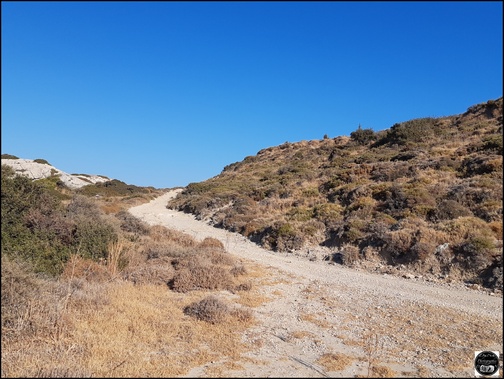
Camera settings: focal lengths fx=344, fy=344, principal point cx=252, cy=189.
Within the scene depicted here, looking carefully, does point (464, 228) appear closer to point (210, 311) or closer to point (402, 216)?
point (402, 216)

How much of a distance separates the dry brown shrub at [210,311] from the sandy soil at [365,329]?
2.54 feet

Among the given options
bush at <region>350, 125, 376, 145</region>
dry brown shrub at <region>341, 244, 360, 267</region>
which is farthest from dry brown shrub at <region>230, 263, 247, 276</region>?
bush at <region>350, 125, 376, 145</region>

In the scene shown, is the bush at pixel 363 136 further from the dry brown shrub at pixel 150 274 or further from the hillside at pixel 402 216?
the dry brown shrub at pixel 150 274

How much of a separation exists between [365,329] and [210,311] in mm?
3211

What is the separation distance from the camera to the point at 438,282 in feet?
34.1

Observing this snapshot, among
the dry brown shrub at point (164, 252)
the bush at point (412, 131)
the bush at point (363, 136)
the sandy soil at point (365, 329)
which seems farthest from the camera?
the bush at point (363, 136)

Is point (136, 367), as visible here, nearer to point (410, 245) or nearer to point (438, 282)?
point (438, 282)

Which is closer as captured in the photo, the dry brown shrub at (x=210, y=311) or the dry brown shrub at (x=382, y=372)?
the dry brown shrub at (x=382, y=372)

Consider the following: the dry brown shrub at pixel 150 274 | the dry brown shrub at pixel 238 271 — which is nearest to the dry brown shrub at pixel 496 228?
the dry brown shrub at pixel 238 271

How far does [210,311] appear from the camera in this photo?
7.26 meters

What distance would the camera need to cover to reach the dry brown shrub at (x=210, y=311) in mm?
7160

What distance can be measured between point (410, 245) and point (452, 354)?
709 centimetres

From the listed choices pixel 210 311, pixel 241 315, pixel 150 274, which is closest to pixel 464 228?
pixel 241 315

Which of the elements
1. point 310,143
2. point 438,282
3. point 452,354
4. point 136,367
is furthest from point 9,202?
point 310,143
